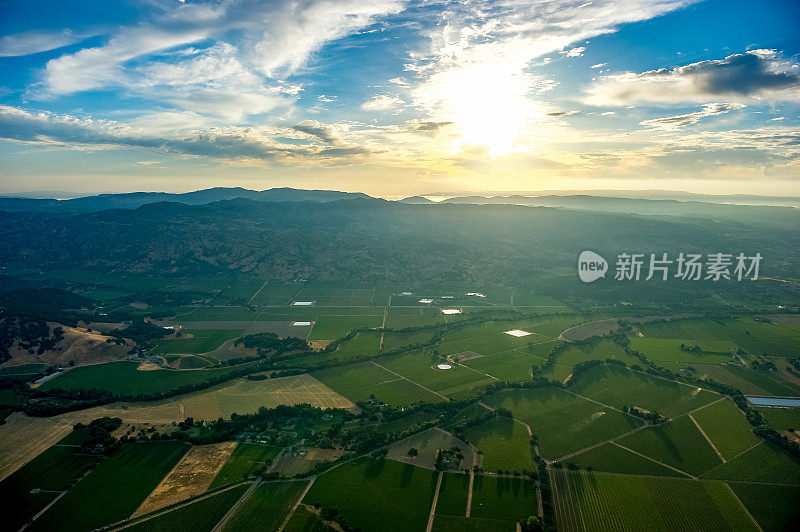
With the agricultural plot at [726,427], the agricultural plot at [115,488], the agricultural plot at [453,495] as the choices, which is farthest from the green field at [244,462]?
the agricultural plot at [726,427]

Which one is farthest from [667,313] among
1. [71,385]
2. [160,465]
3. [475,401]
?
[71,385]

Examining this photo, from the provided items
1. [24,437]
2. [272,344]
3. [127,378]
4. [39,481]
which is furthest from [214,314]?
[39,481]

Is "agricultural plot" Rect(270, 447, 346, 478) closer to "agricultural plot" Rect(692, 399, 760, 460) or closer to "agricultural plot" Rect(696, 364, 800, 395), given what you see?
"agricultural plot" Rect(692, 399, 760, 460)

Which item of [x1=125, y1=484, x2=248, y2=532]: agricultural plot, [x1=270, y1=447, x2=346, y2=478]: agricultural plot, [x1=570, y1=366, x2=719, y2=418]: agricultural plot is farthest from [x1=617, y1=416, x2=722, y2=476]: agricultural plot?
[x1=125, y1=484, x2=248, y2=532]: agricultural plot

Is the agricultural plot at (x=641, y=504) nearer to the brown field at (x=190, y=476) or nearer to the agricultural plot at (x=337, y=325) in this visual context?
the brown field at (x=190, y=476)

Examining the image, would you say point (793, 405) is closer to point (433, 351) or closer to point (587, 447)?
point (587, 447)
